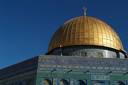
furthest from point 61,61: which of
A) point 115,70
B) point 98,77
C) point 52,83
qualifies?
point 115,70

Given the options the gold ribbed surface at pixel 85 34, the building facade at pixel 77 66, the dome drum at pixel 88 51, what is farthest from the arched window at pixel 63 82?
the gold ribbed surface at pixel 85 34

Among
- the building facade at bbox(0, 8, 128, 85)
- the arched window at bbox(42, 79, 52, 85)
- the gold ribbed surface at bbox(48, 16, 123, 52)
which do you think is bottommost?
the arched window at bbox(42, 79, 52, 85)

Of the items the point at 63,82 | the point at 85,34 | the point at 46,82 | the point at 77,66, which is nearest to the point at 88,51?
the point at 85,34

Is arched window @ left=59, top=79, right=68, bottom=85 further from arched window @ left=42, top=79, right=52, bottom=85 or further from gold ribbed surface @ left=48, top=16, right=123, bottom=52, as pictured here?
gold ribbed surface @ left=48, top=16, right=123, bottom=52

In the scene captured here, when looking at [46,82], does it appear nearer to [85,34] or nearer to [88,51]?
[88,51]

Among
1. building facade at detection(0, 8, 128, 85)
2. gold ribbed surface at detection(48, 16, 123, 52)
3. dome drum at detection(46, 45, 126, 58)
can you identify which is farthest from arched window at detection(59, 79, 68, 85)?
gold ribbed surface at detection(48, 16, 123, 52)

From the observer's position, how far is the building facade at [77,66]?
548 inches

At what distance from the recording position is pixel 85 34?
17.8 metres

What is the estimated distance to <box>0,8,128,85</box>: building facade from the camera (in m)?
13.9

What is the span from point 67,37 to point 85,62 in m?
4.23

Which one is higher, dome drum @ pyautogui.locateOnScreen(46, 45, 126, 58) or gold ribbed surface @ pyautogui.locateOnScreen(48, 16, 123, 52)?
gold ribbed surface @ pyautogui.locateOnScreen(48, 16, 123, 52)

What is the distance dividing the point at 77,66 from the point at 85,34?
431 cm

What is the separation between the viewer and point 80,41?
1750 cm

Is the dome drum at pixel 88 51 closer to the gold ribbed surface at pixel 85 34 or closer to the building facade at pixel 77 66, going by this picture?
the building facade at pixel 77 66
